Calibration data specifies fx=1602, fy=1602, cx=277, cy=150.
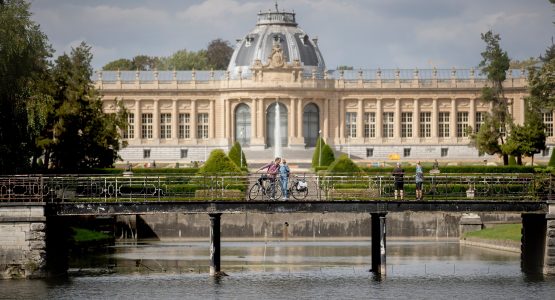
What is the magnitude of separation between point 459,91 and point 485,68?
1685 centimetres

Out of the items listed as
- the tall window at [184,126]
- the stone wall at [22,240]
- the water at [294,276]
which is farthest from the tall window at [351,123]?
the stone wall at [22,240]

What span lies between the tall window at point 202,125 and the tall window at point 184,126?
813 millimetres

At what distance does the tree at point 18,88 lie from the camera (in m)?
63.0

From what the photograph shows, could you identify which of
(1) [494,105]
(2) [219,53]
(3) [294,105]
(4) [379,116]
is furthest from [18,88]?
(2) [219,53]

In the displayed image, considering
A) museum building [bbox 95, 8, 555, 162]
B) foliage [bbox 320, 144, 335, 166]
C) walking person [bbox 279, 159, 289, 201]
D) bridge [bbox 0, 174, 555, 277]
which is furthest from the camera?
museum building [bbox 95, 8, 555, 162]

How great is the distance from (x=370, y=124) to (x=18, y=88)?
79.3 m

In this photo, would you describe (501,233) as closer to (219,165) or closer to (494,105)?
(219,165)

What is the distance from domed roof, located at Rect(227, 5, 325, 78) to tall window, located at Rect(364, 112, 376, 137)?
5.75 metres

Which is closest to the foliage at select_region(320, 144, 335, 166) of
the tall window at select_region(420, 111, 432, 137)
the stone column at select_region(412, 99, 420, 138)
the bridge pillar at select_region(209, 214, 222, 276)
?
the stone column at select_region(412, 99, 420, 138)

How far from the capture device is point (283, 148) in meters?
136

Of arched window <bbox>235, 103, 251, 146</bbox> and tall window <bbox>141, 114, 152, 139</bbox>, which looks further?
tall window <bbox>141, 114, 152, 139</bbox>

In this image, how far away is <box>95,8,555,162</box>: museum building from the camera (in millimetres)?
138375

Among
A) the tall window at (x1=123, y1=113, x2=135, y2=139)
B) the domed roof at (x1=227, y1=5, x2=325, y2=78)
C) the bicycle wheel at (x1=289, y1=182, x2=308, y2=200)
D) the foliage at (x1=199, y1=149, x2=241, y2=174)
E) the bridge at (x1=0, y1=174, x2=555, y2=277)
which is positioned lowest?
the bridge at (x1=0, y1=174, x2=555, y2=277)

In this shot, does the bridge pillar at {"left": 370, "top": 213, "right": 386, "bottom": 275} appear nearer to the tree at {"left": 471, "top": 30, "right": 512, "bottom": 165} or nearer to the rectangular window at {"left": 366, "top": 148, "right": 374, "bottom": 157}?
the tree at {"left": 471, "top": 30, "right": 512, "bottom": 165}
